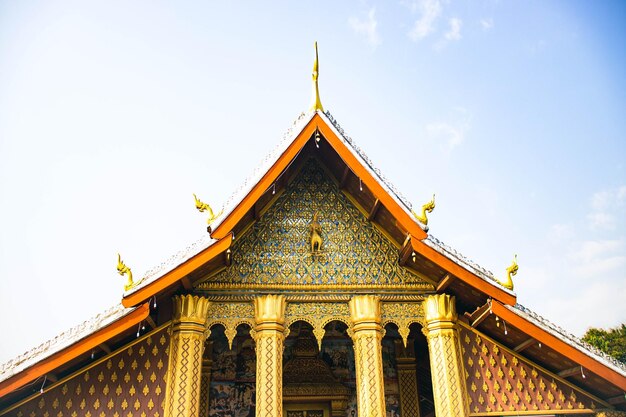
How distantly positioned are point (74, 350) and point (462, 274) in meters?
5.59

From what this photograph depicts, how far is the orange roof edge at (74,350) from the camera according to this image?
7.39m

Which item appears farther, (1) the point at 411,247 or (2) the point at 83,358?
(1) the point at 411,247

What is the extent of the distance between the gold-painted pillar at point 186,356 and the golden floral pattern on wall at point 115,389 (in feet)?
0.55

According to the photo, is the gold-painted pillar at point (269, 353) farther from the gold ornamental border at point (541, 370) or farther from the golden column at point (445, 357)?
the gold ornamental border at point (541, 370)

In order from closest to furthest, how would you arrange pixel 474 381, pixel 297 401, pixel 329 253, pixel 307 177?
1. pixel 474 381
2. pixel 329 253
3. pixel 307 177
4. pixel 297 401

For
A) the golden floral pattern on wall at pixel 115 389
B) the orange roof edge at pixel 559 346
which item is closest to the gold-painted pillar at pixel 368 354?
the orange roof edge at pixel 559 346

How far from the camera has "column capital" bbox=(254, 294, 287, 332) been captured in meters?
8.48

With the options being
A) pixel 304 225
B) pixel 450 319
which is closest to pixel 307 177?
pixel 304 225

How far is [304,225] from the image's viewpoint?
938 centimetres

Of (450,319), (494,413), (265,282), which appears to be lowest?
(494,413)

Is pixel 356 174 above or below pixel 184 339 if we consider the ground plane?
above

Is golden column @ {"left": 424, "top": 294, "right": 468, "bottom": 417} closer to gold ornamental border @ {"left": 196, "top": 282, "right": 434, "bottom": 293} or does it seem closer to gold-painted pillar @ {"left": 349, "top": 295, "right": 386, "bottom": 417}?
gold ornamental border @ {"left": 196, "top": 282, "right": 434, "bottom": 293}

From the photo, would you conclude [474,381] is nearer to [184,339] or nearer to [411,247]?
[411,247]

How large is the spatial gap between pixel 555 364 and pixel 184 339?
5.73m
